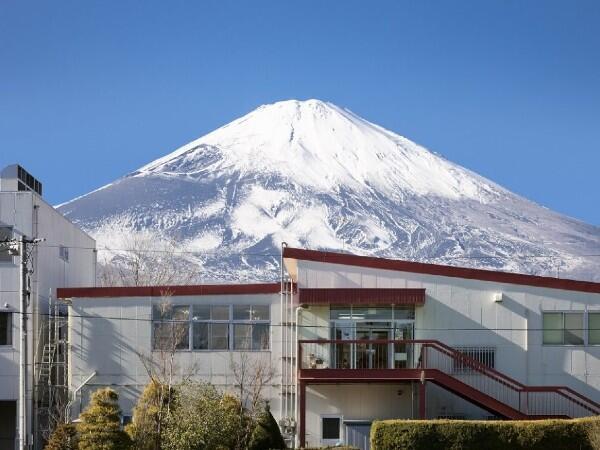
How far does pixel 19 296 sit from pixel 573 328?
1733 centimetres

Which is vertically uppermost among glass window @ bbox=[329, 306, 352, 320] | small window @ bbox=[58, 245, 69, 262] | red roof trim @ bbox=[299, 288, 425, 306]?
small window @ bbox=[58, 245, 69, 262]

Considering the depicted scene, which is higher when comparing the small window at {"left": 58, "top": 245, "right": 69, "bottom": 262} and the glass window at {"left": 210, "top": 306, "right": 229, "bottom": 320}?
the small window at {"left": 58, "top": 245, "right": 69, "bottom": 262}

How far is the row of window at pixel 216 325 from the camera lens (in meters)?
46.9

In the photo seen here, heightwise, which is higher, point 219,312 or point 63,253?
point 63,253

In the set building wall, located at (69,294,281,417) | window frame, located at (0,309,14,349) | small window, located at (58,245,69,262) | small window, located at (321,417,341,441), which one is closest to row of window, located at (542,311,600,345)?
small window, located at (321,417,341,441)

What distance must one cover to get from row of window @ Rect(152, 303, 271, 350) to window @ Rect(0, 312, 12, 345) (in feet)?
14.9

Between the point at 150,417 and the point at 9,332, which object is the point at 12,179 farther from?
the point at 150,417

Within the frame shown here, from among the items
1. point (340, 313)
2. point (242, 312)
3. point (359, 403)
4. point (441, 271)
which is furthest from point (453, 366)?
point (242, 312)

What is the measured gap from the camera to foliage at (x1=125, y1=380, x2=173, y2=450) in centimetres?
4131

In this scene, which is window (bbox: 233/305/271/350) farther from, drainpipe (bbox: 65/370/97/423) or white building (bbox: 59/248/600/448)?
drainpipe (bbox: 65/370/97/423)

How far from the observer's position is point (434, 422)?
40.2 metres

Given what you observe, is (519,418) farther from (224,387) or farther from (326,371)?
(224,387)

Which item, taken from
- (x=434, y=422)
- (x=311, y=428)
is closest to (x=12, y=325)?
(x=311, y=428)

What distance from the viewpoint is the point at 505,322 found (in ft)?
153
